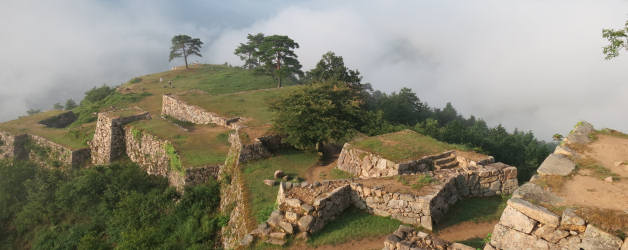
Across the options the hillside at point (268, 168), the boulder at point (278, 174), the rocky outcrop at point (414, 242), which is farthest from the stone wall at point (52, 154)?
the rocky outcrop at point (414, 242)

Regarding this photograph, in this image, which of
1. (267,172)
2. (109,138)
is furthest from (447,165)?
(109,138)

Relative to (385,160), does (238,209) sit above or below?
below

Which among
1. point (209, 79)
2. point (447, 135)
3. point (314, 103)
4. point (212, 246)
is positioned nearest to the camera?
point (212, 246)

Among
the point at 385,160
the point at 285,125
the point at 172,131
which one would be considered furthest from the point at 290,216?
the point at 172,131

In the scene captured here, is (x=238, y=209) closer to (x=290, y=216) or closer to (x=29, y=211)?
(x=290, y=216)

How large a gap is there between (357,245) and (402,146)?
677 centimetres

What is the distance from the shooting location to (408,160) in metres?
14.0

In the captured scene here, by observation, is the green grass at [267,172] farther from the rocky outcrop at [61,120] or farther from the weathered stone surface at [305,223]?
the rocky outcrop at [61,120]

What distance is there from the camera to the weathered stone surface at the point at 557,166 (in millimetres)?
8055

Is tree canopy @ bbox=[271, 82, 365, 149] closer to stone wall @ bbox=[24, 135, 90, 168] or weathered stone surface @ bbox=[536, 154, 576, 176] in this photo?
weathered stone surface @ bbox=[536, 154, 576, 176]

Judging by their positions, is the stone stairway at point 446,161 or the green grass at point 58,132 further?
the green grass at point 58,132

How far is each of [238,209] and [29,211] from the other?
53.1 ft

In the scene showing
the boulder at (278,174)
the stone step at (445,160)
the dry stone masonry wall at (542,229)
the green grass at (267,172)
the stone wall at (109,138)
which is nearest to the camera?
the dry stone masonry wall at (542,229)

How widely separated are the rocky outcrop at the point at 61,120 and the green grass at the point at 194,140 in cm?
1492
